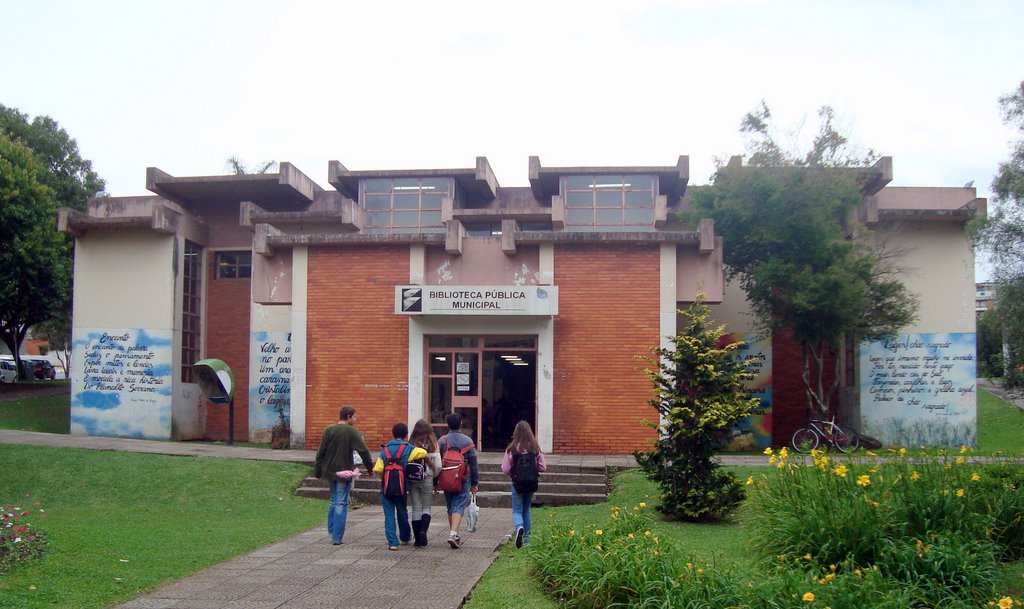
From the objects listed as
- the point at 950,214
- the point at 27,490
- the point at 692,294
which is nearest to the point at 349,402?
the point at 27,490

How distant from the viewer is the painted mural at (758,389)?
21531mm

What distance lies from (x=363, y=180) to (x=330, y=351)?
24.5 ft

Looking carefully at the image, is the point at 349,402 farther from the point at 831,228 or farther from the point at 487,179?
the point at 831,228

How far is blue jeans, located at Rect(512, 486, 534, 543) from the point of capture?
10469 millimetres

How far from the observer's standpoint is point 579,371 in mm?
19031

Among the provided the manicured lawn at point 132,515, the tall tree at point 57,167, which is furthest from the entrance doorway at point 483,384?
the tall tree at point 57,167

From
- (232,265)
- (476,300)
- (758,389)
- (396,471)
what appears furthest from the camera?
(232,265)

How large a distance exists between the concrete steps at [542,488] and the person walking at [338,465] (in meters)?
3.97

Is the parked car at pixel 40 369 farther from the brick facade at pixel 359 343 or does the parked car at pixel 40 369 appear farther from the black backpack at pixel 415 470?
the black backpack at pixel 415 470

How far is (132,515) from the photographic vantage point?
43.4ft

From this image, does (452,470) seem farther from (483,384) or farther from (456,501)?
(483,384)

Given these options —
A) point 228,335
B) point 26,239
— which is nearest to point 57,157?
point 26,239

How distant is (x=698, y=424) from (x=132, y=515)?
28.6 feet

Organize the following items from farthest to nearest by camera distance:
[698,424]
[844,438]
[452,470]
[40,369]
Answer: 1. [40,369]
2. [844,438]
3. [698,424]
4. [452,470]
